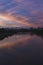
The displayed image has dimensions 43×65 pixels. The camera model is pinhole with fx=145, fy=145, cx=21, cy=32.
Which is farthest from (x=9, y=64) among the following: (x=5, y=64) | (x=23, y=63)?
(x=23, y=63)

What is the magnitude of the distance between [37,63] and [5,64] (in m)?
2.92

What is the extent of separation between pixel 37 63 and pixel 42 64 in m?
0.55

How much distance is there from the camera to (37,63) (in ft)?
43.5

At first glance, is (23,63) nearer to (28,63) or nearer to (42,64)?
(28,63)

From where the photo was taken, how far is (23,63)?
43.3ft

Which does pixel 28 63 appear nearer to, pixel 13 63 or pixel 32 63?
pixel 32 63

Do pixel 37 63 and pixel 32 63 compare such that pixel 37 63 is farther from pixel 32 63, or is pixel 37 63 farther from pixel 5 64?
pixel 5 64

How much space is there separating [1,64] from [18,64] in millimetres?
1514

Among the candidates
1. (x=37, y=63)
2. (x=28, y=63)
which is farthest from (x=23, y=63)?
(x=37, y=63)

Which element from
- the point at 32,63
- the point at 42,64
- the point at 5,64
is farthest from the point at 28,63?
the point at 5,64

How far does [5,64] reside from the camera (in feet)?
42.0

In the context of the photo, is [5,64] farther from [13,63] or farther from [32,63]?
[32,63]

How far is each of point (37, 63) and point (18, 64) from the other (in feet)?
5.83

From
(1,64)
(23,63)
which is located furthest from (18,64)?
(1,64)
